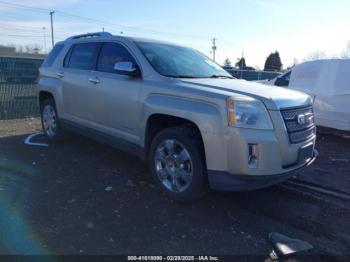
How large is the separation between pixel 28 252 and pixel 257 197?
2.79 metres

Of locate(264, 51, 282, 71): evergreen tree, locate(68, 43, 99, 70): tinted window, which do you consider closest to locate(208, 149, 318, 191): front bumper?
locate(68, 43, 99, 70): tinted window

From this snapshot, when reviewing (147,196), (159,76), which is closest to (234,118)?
(159,76)

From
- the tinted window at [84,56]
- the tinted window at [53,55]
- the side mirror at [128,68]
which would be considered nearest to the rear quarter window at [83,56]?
the tinted window at [84,56]

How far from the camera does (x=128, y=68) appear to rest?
4.45 meters

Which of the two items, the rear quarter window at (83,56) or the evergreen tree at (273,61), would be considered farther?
the evergreen tree at (273,61)

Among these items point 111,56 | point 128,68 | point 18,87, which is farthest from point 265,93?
point 18,87

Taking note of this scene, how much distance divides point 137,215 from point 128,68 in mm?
1880

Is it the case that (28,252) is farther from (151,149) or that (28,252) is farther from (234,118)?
(234,118)

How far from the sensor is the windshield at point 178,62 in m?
4.61

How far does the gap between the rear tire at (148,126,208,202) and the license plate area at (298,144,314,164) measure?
3.63ft

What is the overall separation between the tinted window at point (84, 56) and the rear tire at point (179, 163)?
2.10 metres

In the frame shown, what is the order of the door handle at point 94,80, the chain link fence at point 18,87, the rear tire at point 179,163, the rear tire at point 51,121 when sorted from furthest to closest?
the chain link fence at point 18,87
the rear tire at point 51,121
the door handle at point 94,80
the rear tire at point 179,163

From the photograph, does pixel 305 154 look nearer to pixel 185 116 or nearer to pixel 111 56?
pixel 185 116

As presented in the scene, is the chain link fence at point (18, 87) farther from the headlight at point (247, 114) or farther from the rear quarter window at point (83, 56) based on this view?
the headlight at point (247, 114)
